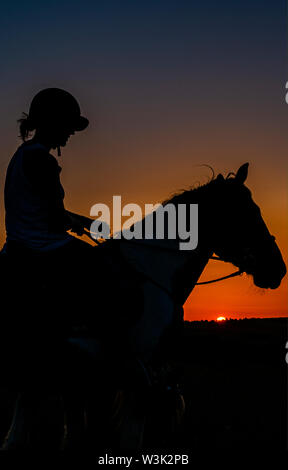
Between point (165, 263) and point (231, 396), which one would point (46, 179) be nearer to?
point (165, 263)

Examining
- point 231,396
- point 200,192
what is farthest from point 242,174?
point 231,396

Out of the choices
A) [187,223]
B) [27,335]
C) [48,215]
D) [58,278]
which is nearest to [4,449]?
[27,335]

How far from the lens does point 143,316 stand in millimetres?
6922

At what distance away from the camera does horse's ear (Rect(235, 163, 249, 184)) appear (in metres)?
8.11

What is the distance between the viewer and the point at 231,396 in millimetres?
15109

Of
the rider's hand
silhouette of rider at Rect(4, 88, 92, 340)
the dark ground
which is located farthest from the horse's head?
silhouette of rider at Rect(4, 88, 92, 340)

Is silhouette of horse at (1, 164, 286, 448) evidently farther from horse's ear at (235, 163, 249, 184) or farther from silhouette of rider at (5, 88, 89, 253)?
silhouette of rider at (5, 88, 89, 253)

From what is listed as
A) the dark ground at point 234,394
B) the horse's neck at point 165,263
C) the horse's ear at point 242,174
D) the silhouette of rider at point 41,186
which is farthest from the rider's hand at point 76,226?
the horse's ear at point 242,174

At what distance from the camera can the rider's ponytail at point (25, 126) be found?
22.7ft

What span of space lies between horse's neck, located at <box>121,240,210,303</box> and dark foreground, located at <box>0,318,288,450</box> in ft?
1.81

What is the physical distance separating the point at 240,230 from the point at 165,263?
116cm
